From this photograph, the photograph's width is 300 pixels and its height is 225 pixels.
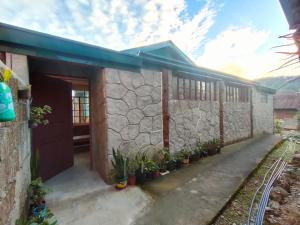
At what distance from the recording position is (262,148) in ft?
21.7

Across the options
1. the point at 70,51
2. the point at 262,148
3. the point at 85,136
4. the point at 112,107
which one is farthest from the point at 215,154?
the point at 70,51

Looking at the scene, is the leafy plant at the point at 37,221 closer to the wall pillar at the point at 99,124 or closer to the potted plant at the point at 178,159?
the wall pillar at the point at 99,124

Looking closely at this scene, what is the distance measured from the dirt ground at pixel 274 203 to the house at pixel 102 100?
6.68 ft

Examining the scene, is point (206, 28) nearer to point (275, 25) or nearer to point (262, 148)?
point (262, 148)

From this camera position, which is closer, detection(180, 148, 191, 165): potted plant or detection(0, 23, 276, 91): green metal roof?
detection(0, 23, 276, 91): green metal roof

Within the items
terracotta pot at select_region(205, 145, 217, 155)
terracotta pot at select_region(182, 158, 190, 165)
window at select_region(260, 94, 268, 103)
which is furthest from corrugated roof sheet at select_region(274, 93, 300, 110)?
terracotta pot at select_region(182, 158, 190, 165)

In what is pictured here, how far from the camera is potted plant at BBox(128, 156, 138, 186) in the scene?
3.34 metres

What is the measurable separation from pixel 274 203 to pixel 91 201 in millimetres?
3298

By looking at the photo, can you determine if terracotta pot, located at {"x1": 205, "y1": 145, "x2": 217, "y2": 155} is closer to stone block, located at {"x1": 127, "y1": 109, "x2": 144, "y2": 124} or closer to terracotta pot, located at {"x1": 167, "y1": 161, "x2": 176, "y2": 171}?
terracotta pot, located at {"x1": 167, "y1": 161, "x2": 176, "y2": 171}

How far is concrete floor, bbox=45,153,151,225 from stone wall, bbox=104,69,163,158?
2.65 ft

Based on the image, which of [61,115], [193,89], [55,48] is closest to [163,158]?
[193,89]

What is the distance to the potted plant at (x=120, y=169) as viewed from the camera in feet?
10.5

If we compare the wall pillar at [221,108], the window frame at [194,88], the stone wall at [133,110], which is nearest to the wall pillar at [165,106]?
the stone wall at [133,110]

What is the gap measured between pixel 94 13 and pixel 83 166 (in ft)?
16.1
